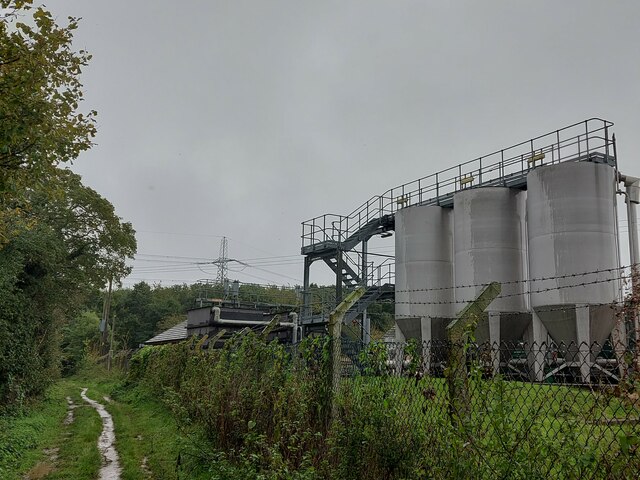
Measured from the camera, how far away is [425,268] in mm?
21219

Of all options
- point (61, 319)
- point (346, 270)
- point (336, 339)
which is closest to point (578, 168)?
point (346, 270)

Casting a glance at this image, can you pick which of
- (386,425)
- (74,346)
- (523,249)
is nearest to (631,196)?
(523,249)

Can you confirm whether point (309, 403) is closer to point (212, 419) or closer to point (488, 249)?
point (212, 419)

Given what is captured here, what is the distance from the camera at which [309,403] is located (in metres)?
6.04

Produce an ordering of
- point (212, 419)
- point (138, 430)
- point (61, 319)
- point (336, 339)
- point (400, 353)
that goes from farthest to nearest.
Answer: point (61, 319)
point (138, 430)
point (212, 419)
point (336, 339)
point (400, 353)

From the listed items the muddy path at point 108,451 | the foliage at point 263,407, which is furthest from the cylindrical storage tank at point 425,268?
the foliage at point 263,407

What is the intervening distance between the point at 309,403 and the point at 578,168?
13.9m

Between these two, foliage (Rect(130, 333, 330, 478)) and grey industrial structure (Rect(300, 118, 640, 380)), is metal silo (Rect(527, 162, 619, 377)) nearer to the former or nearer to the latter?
grey industrial structure (Rect(300, 118, 640, 380))

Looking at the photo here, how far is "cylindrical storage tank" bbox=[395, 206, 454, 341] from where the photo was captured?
2056 cm

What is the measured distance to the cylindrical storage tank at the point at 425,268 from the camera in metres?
20.6

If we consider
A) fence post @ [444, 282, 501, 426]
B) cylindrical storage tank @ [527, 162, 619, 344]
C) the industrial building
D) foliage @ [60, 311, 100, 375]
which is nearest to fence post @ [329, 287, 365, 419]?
fence post @ [444, 282, 501, 426]

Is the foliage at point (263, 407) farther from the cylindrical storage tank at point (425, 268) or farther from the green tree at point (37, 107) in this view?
the cylindrical storage tank at point (425, 268)

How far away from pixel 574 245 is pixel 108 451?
13.5 meters

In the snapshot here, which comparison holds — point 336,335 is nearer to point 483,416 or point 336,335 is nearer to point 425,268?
point 483,416
